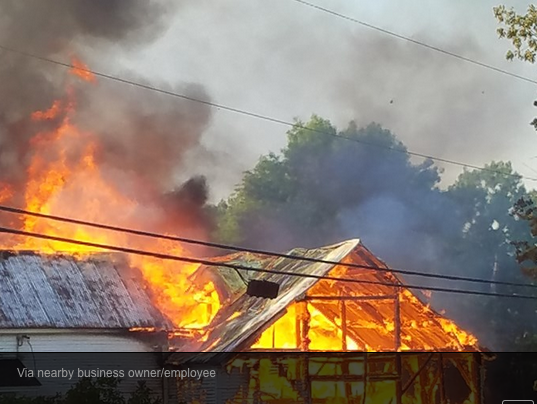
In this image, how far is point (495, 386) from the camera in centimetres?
2641

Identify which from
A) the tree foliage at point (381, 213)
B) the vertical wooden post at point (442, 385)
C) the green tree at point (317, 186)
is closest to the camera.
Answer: the vertical wooden post at point (442, 385)

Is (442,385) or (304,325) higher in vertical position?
(304,325)

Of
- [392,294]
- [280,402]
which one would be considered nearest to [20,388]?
[280,402]

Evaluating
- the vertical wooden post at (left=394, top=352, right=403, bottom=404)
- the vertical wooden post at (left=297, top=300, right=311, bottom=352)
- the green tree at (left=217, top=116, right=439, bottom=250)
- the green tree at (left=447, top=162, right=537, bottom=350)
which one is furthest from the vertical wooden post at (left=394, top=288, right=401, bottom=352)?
the green tree at (left=217, top=116, right=439, bottom=250)

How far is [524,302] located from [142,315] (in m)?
26.4

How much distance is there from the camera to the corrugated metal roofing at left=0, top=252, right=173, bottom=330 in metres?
18.0

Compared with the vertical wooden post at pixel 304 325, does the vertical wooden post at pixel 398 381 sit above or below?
below

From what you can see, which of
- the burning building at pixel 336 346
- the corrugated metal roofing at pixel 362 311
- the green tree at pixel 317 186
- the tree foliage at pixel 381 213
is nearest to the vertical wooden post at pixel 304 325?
the burning building at pixel 336 346

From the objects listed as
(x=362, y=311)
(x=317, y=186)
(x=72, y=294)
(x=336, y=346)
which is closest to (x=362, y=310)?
(x=362, y=311)

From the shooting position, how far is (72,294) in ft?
62.2

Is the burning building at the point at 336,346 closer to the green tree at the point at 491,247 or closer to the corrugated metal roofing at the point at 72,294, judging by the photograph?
the corrugated metal roofing at the point at 72,294

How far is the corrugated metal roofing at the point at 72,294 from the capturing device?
18016 millimetres

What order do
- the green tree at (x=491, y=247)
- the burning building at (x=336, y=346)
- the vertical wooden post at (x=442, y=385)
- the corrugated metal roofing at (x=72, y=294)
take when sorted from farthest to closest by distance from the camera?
the green tree at (x=491, y=247)
the vertical wooden post at (x=442, y=385)
the burning building at (x=336, y=346)
the corrugated metal roofing at (x=72, y=294)

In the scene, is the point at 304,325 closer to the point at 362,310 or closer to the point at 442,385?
the point at 362,310
